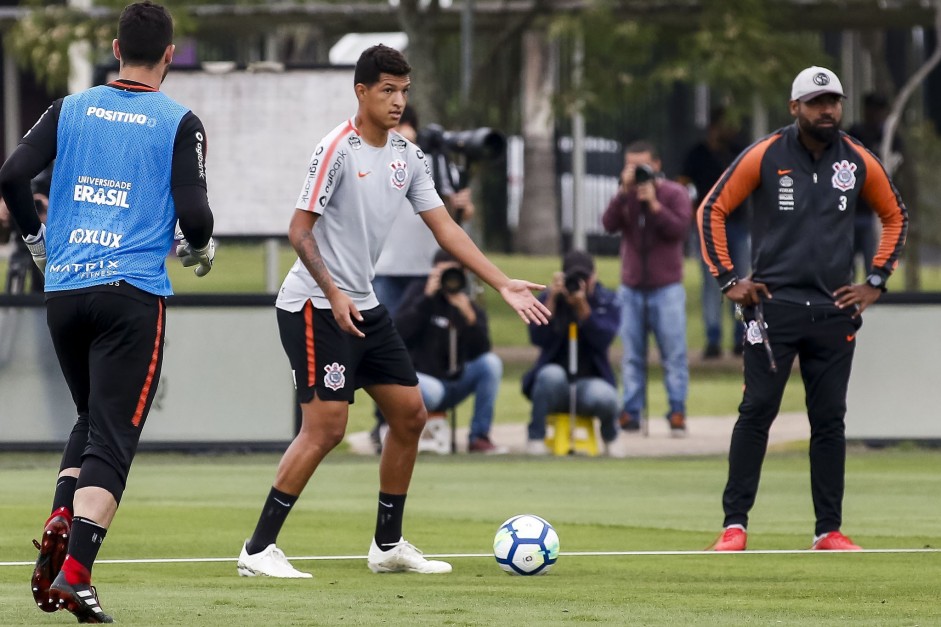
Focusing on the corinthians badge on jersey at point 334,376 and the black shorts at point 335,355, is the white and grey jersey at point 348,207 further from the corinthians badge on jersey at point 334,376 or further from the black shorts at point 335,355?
the corinthians badge on jersey at point 334,376

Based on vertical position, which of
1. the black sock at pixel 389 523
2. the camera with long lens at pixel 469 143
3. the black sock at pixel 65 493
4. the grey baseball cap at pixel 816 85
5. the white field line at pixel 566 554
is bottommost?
A: the white field line at pixel 566 554

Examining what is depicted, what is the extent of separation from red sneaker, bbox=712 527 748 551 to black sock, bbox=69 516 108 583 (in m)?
3.29

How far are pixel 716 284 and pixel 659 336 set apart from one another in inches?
132

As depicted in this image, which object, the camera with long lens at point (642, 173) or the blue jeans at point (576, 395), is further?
the camera with long lens at point (642, 173)

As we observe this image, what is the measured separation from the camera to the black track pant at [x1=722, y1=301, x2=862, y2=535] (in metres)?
8.69

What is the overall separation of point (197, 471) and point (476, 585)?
19.3ft

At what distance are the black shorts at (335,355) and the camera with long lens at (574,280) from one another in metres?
5.87

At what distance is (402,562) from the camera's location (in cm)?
796

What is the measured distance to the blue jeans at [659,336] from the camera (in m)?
15.1

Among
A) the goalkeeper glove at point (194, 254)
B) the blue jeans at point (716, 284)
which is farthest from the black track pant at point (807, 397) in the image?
the blue jeans at point (716, 284)

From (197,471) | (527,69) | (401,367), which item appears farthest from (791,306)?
(527,69)

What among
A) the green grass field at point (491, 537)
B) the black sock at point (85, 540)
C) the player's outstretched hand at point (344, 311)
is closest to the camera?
the black sock at point (85, 540)

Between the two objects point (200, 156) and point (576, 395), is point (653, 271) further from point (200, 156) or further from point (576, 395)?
point (200, 156)

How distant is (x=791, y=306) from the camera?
8.69 metres
